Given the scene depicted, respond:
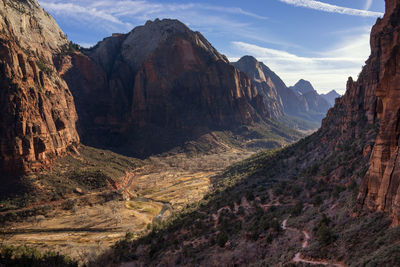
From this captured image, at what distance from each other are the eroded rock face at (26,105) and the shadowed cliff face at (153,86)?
3166cm

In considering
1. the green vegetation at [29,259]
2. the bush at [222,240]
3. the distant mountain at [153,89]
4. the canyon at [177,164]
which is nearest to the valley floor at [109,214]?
the canyon at [177,164]

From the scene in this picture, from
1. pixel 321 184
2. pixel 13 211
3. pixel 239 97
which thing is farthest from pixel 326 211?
pixel 239 97

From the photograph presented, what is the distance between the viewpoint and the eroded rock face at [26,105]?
56.4 metres

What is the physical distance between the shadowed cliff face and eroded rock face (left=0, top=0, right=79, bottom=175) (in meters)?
31.7

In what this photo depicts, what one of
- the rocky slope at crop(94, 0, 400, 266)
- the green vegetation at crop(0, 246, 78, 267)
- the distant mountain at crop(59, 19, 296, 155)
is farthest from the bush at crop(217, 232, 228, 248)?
the distant mountain at crop(59, 19, 296, 155)

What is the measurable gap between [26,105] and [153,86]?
277ft

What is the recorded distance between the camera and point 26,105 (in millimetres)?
62219

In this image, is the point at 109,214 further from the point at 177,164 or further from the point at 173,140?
the point at 173,140

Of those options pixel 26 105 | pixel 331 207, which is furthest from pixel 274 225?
pixel 26 105

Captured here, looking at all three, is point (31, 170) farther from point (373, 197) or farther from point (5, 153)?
point (373, 197)

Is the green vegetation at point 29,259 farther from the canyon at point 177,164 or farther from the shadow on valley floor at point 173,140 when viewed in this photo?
the shadow on valley floor at point 173,140

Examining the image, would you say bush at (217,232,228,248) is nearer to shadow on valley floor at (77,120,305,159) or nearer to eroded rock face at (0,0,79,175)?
eroded rock face at (0,0,79,175)

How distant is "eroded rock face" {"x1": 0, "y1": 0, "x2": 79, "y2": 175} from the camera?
56.4 metres

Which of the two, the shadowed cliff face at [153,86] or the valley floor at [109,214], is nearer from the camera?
the valley floor at [109,214]
